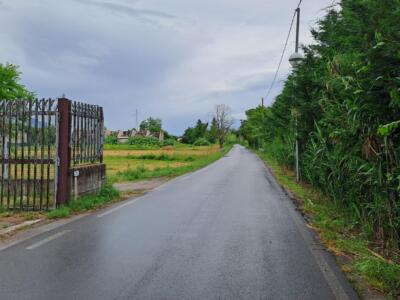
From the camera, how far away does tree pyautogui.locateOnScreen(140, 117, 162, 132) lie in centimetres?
13500

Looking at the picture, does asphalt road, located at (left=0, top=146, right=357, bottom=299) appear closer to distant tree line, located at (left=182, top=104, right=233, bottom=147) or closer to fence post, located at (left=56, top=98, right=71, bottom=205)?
fence post, located at (left=56, top=98, right=71, bottom=205)

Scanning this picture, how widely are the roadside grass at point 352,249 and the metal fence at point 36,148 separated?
A: 18.3ft

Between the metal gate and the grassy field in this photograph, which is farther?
the grassy field

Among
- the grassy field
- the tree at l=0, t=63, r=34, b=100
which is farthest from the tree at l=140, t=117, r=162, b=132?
the tree at l=0, t=63, r=34, b=100

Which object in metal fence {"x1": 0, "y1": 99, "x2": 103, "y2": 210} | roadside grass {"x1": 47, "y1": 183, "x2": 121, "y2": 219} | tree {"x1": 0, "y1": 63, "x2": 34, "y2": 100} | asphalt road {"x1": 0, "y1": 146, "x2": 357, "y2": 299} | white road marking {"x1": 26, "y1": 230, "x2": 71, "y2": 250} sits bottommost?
white road marking {"x1": 26, "y1": 230, "x2": 71, "y2": 250}

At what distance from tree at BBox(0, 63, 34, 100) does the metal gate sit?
3.28m

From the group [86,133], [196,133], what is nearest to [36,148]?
[86,133]

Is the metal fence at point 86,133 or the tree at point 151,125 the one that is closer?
the metal fence at point 86,133

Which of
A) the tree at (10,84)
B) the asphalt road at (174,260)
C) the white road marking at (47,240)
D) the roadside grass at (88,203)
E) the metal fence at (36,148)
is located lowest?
the white road marking at (47,240)

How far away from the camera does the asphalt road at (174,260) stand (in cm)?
413

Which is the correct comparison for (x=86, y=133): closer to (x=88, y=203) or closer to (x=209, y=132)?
Result: (x=88, y=203)

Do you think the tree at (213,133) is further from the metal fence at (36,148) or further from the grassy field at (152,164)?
the metal fence at (36,148)

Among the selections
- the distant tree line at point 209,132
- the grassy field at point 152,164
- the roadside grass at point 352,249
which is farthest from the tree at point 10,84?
the distant tree line at point 209,132

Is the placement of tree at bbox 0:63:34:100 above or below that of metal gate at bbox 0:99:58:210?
above
